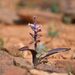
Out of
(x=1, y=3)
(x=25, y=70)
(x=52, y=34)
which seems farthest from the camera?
(x=1, y=3)

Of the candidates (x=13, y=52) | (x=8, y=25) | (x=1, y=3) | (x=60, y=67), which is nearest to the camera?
(x=60, y=67)

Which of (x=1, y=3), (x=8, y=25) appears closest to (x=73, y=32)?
(x=8, y=25)

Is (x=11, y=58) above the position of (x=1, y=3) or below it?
below

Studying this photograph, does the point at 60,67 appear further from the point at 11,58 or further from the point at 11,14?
the point at 11,14

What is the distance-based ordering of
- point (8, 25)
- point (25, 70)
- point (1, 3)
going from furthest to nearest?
1. point (1, 3)
2. point (8, 25)
3. point (25, 70)

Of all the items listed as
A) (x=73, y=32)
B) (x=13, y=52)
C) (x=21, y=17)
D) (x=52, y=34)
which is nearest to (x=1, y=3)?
(x=21, y=17)

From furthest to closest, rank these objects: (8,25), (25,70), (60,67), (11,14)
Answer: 1. (11,14)
2. (8,25)
3. (60,67)
4. (25,70)

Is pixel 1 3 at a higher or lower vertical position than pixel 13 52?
higher

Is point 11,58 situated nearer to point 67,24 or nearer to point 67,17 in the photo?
point 67,24

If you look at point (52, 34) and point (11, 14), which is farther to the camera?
point (11, 14)
